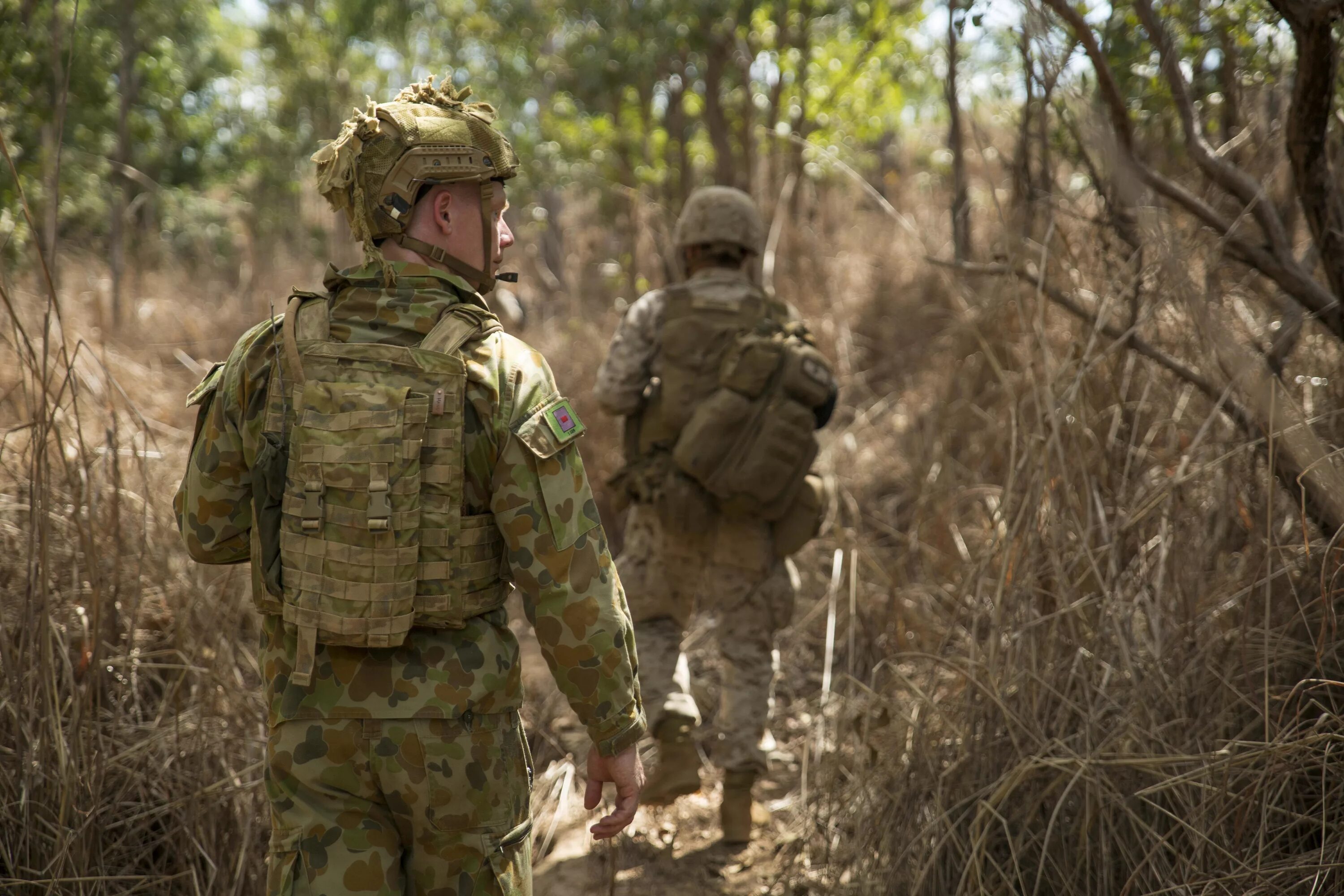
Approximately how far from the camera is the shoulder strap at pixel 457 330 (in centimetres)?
181

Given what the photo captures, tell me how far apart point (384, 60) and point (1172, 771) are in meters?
18.2

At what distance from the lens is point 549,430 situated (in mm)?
1801

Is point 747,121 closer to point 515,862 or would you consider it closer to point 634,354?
point 634,354

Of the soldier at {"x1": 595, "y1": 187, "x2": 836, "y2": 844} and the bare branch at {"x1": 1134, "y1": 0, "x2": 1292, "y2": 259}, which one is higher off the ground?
the bare branch at {"x1": 1134, "y1": 0, "x2": 1292, "y2": 259}

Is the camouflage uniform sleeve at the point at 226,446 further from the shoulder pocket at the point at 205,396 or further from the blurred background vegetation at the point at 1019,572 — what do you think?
the blurred background vegetation at the point at 1019,572

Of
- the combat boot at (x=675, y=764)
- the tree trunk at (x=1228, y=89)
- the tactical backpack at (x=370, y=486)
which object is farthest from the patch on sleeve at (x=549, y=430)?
the tree trunk at (x=1228, y=89)

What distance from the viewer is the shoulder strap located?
5.93 ft

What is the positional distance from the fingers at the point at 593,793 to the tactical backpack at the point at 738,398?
1766 mm

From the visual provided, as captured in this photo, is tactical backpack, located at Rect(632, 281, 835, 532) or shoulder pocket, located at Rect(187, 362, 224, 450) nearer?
shoulder pocket, located at Rect(187, 362, 224, 450)

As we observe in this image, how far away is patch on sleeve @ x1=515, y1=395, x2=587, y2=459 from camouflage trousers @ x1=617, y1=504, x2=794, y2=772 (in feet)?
6.21

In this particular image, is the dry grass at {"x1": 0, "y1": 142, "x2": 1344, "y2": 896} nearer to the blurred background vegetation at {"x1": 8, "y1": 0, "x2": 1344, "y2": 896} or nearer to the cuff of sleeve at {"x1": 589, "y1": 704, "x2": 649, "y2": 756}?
the blurred background vegetation at {"x1": 8, "y1": 0, "x2": 1344, "y2": 896}

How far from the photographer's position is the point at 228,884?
8.79 feet

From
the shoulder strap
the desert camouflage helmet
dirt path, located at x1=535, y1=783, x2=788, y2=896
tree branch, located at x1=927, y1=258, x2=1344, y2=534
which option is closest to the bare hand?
the shoulder strap

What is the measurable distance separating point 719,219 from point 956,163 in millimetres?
2324
